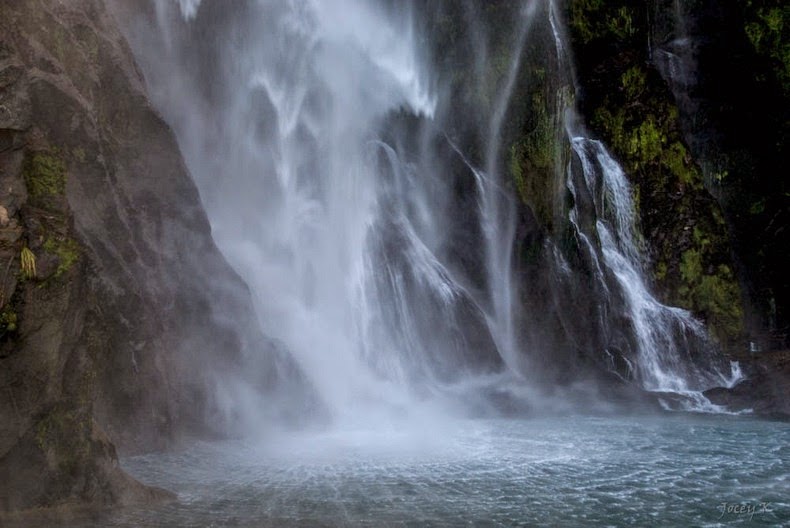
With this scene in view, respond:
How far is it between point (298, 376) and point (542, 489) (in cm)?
833

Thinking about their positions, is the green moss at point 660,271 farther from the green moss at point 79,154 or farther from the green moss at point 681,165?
the green moss at point 79,154

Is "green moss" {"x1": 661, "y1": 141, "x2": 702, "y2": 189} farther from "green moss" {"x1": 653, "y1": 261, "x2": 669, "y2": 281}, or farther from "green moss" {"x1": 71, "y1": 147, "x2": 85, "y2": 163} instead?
"green moss" {"x1": 71, "y1": 147, "x2": 85, "y2": 163}

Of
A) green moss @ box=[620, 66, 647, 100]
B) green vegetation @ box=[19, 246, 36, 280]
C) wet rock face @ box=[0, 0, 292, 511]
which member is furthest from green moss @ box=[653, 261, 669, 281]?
green vegetation @ box=[19, 246, 36, 280]

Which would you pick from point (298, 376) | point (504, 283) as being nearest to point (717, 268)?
point (504, 283)

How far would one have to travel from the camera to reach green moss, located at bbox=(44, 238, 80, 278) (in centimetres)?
706

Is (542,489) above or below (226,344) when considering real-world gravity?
below

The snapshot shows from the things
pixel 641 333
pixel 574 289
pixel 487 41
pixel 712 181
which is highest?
pixel 487 41

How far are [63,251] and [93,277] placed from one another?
10.4 feet

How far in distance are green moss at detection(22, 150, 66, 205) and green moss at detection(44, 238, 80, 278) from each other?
1.74 ft

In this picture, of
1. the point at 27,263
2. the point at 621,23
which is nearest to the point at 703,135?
the point at 621,23

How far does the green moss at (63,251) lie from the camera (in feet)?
23.2

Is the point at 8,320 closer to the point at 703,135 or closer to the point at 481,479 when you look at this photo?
the point at 481,479

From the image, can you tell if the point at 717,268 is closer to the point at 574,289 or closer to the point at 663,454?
the point at 574,289

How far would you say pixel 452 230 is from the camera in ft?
75.9
